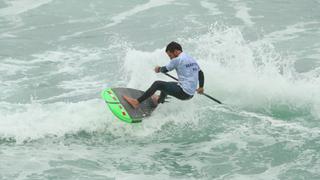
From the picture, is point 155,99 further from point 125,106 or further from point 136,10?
point 136,10

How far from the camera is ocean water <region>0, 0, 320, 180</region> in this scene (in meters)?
10.9

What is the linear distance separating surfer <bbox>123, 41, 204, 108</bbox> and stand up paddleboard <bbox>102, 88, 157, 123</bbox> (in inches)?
6.4

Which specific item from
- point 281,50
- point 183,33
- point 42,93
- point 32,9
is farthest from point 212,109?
point 32,9

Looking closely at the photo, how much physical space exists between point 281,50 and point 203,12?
19.1 feet

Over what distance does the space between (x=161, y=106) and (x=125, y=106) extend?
3.99 ft

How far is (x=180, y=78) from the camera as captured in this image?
1257 cm

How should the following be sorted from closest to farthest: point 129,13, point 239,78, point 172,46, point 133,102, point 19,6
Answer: point 172,46 → point 133,102 → point 239,78 → point 129,13 → point 19,6

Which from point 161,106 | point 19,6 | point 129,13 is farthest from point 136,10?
point 161,106

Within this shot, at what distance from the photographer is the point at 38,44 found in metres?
20.4

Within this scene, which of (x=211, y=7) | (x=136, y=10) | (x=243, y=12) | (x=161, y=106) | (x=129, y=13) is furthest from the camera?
(x=211, y=7)

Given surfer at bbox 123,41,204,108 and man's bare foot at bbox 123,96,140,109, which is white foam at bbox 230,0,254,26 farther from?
man's bare foot at bbox 123,96,140,109

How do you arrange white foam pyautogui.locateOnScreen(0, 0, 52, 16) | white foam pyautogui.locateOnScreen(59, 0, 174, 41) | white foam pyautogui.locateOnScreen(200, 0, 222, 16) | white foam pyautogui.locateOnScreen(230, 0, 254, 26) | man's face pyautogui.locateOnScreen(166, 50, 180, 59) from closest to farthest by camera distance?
man's face pyautogui.locateOnScreen(166, 50, 180, 59) < white foam pyautogui.locateOnScreen(59, 0, 174, 41) < white foam pyautogui.locateOnScreen(230, 0, 254, 26) < white foam pyautogui.locateOnScreen(200, 0, 222, 16) < white foam pyautogui.locateOnScreen(0, 0, 52, 16)

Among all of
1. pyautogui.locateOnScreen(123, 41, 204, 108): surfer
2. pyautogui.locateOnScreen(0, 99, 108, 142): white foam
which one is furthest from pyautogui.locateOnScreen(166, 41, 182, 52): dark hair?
pyautogui.locateOnScreen(0, 99, 108, 142): white foam

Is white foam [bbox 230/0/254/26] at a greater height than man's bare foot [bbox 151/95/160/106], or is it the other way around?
white foam [bbox 230/0/254/26]
